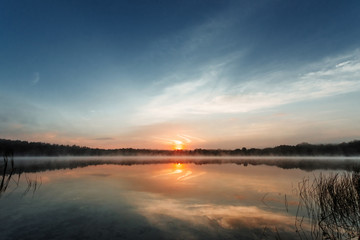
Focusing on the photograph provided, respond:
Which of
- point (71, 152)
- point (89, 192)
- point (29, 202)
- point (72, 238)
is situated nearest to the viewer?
point (72, 238)

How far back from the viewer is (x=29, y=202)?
12.9 meters

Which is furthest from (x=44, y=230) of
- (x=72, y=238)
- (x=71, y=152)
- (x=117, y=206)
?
(x=71, y=152)

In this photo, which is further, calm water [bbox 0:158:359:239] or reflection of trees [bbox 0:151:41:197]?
calm water [bbox 0:158:359:239]

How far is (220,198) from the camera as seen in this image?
14.9 metres

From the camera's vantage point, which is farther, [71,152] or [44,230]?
[71,152]

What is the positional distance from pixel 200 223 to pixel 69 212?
6.91 metres

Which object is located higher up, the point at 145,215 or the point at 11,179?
the point at 11,179

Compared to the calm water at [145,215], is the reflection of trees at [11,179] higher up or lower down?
higher up

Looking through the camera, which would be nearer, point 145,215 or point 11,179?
point 145,215

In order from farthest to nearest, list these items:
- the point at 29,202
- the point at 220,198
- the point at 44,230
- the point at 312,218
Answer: the point at 220,198, the point at 29,202, the point at 312,218, the point at 44,230

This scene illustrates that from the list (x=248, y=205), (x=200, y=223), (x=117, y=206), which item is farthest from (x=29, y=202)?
(x=248, y=205)

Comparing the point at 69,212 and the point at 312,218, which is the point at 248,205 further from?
the point at 69,212

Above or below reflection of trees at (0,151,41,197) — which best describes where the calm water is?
below

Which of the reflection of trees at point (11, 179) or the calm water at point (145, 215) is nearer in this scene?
the reflection of trees at point (11, 179)
